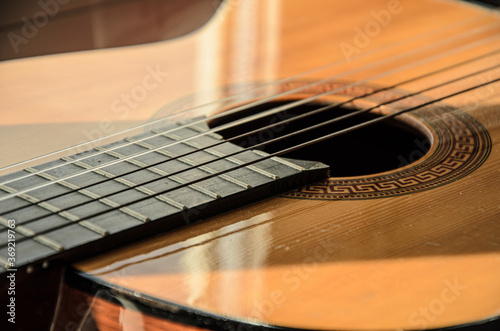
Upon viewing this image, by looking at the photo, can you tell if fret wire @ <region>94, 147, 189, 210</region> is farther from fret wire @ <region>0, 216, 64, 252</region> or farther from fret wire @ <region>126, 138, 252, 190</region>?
fret wire @ <region>0, 216, 64, 252</region>

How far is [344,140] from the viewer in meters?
1.23

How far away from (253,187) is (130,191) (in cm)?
15

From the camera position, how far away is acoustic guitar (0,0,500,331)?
0.68 meters

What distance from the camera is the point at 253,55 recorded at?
131cm

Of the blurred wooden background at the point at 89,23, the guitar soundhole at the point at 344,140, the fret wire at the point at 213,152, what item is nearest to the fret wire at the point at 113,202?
the fret wire at the point at 213,152

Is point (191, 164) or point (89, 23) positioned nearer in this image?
point (191, 164)

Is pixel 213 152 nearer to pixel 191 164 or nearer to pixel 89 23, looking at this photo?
pixel 191 164

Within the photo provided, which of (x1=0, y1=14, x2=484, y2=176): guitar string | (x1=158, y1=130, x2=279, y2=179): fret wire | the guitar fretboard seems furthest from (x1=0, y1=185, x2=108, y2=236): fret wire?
(x1=158, y1=130, x2=279, y2=179): fret wire

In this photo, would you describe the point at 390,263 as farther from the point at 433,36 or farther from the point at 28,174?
the point at 433,36

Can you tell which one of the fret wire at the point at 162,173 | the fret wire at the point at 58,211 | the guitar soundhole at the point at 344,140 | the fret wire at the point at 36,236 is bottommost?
the fret wire at the point at 36,236

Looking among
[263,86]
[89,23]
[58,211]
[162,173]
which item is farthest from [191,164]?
[89,23]

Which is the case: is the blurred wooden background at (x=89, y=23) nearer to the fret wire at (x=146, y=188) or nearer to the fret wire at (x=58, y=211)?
the fret wire at (x=146, y=188)

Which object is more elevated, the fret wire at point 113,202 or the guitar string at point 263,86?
the guitar string at point 263,86

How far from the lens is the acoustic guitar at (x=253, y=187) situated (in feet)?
2.23
